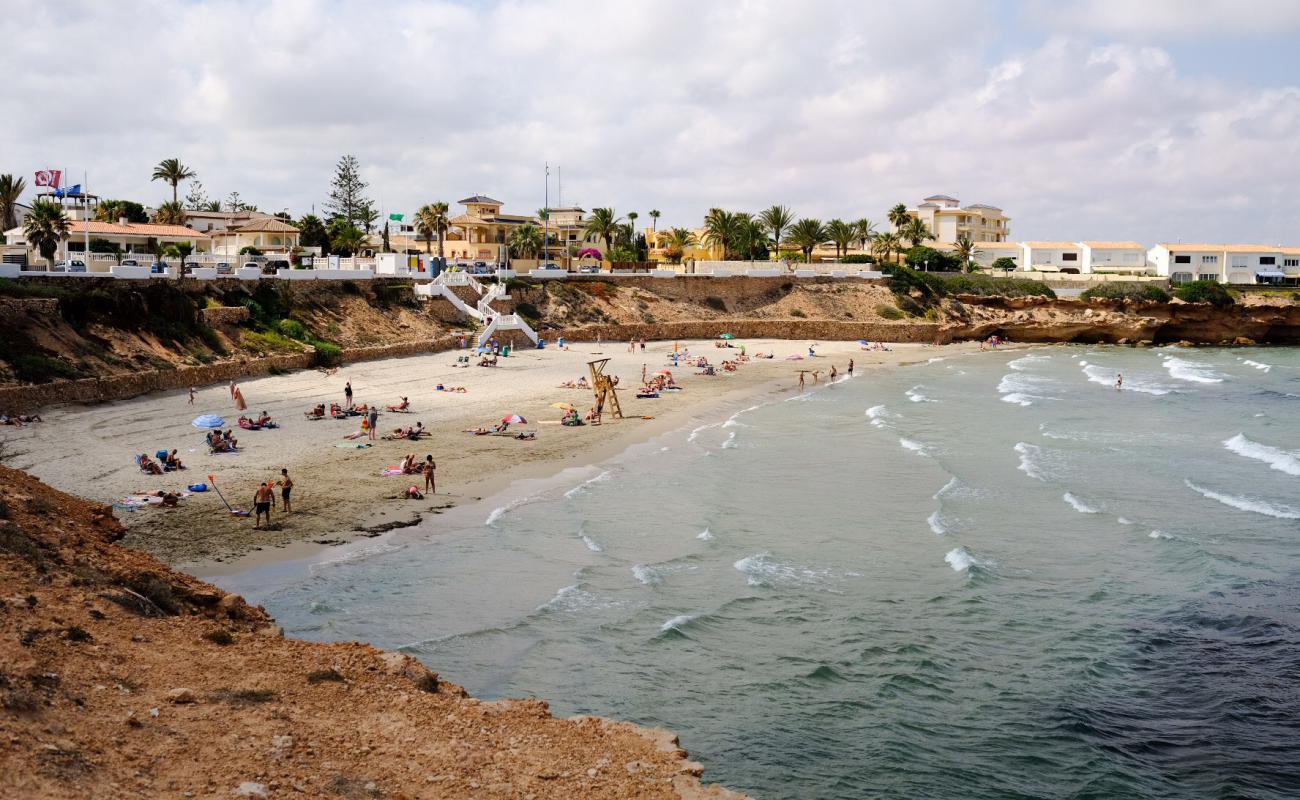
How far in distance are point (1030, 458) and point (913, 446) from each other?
3817 millimetres

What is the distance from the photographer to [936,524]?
26.4m

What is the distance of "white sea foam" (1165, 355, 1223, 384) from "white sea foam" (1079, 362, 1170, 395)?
2751mm

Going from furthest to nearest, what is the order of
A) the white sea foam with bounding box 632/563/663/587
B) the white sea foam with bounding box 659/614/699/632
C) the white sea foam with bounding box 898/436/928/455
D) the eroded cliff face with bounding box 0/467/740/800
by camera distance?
1. the white sea foam with bounding box 898/436/928/455
2. the white sea foam with bounding box 632/563/663/587
3. the white sea foam with bounding box 659/614/699/632
4. the eroded cliff face with bounding box 0/467/740/800

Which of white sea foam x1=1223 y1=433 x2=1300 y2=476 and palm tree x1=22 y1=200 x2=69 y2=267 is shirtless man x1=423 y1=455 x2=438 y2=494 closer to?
white sea foam x1=1223 y1=433 x2=1300 y2=476

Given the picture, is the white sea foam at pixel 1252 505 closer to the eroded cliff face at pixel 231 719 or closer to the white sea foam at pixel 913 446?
the white sea foam at pixel 913 446

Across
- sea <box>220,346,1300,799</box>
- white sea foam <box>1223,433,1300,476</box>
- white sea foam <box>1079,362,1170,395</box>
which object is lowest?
sea <box>220,346,1300,799</box>

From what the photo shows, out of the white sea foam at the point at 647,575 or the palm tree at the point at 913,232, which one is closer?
the white sea foam at the point at 647,575

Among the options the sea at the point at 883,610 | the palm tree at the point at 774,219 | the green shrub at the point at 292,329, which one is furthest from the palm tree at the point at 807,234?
the sea at the point at 883,610

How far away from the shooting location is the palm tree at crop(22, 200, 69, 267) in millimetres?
50594

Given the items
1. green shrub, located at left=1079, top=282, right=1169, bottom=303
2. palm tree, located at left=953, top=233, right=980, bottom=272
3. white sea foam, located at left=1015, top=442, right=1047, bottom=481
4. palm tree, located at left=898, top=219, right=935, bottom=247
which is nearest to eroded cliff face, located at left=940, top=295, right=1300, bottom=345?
green shrub, located at left=1079, top=282, right=1169, bottom=303

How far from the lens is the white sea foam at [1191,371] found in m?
61.3

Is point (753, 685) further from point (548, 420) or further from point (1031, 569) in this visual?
point (548, 420)

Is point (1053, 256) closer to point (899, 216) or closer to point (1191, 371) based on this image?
point (899, 216)

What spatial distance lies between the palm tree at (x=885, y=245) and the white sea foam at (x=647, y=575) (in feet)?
307
